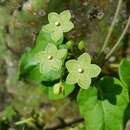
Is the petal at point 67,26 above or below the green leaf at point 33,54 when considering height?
above

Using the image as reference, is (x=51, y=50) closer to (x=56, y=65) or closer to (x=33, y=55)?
(x=56, y=65)

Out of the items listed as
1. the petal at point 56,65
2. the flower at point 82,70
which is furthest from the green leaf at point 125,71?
the petal at point 56,65

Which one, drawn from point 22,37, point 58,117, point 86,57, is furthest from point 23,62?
point 58,117

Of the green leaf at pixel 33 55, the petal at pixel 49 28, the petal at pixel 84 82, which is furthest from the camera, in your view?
the green leaf at pixel 33 55

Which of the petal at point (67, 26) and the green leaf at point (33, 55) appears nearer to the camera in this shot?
the petal at point (67, 26)

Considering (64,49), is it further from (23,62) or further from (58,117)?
(58,117)

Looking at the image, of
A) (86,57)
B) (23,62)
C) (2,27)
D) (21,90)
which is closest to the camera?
(86,57)

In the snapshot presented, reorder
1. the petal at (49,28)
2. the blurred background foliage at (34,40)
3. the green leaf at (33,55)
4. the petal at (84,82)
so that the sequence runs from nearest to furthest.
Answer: the petal at (84,82)
the petal at (49,28)
the green leaf at (33,55)
the blurred background foliage at (34,40)

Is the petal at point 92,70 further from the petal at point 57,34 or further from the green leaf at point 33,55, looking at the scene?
the green leaf at point 33,55
